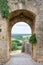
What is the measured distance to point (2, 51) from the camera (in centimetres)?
1063

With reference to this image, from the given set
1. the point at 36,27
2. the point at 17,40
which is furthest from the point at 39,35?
the point at 17,40

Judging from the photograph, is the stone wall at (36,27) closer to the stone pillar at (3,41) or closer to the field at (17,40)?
the stone pillar at (3,41)

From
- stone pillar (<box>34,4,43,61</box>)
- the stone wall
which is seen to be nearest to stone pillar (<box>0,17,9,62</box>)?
the stone wall

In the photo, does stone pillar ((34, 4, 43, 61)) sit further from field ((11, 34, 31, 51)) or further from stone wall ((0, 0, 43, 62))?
field ((11, 34, 31, 51))

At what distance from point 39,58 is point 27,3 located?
250cm

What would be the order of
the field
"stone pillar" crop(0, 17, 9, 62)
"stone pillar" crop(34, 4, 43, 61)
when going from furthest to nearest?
the field < "stone pillar" crop(34, 4, 43, 61) < "stone pillar" crop(0, 17, 9, 62)

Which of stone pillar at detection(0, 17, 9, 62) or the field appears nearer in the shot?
stone pillar at detection(0, 17, 9, 62)

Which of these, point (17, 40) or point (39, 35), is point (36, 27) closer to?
point (39, 35)

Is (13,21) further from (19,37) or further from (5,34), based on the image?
(19,37)

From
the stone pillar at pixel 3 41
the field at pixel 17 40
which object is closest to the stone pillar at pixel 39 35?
the stone pillar at pixel 3 41

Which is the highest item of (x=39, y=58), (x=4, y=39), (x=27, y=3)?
(x=27, y=3)

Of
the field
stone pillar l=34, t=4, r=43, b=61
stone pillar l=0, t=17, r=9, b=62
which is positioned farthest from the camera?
the field

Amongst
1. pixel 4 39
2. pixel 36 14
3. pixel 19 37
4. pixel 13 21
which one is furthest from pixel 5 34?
pixel 19 37

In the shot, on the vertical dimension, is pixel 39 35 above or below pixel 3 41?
above
